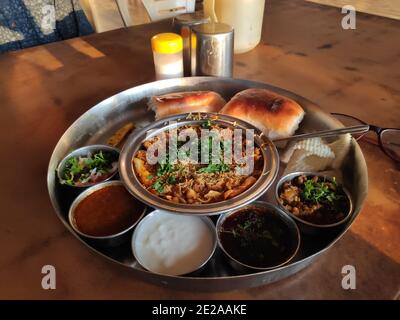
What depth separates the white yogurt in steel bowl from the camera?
960mm

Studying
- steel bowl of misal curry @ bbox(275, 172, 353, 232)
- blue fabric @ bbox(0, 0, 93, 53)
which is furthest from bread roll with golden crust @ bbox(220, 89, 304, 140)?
blue fabric @ bbox(0, 0, 93, 53)

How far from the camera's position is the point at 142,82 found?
6.09ft

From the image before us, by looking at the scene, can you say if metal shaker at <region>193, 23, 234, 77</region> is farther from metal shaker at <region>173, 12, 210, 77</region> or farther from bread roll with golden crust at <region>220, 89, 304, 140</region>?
bread roll with golden crust at <region>220, 89, 304, 140</region>

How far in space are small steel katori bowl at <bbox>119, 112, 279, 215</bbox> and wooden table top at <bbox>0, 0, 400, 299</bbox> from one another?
227 mm

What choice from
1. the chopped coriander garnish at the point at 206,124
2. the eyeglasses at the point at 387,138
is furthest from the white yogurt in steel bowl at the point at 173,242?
the eyeglasses at the point at 387,138

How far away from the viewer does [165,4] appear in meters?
2.57

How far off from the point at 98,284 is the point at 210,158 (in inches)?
22.5

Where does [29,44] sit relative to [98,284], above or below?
above

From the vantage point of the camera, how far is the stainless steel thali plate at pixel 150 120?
89cm

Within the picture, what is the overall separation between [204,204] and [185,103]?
23.3 inches
